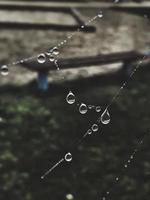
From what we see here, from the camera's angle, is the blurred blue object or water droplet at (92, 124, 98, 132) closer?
water droplet at (92, 124, 98, 132)

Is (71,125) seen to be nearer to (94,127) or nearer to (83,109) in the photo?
(94,127)

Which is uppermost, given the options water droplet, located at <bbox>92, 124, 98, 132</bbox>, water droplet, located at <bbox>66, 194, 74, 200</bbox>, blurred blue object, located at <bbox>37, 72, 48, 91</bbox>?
blurred blue object, located at <bbox>37, 72, 48, 91</bbox>

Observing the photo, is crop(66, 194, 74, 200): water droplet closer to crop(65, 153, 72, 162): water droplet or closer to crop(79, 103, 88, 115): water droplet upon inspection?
crop(65, 153, 72, 162): water droplet

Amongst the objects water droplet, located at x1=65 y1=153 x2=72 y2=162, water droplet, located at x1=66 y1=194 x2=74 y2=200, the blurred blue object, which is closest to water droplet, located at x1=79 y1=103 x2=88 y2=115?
the blurred blue object

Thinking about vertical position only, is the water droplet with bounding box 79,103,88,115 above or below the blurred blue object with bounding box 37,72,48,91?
below

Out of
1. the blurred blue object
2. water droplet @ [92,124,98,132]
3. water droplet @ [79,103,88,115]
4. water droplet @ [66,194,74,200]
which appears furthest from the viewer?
the blurred blue object

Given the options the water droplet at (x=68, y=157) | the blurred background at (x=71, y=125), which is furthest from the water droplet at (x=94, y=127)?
the water droplet at (x=68, y=157)
